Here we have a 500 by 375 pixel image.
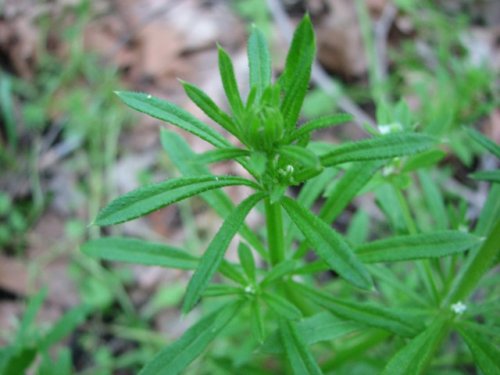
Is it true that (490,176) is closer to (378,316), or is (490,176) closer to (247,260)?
(378,316)

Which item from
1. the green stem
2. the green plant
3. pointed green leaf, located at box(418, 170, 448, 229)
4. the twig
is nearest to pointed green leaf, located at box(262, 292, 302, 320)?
the green plant

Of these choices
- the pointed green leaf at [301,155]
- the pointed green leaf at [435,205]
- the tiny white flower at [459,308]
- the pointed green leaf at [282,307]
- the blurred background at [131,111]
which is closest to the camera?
the pointed green leaf at [301,155]

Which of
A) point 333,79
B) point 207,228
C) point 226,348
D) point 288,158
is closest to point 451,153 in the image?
point 333,79

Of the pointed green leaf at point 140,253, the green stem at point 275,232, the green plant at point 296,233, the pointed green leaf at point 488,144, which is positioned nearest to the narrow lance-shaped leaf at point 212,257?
the green plant at point 296,233

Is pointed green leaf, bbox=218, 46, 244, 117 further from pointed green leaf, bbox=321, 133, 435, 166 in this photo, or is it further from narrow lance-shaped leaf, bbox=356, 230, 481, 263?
narrow lance-shaped leaf, bbox=356, 230, 481, 263

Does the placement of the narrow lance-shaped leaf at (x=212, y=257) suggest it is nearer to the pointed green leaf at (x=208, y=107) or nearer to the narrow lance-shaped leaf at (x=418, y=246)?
the pointed green leaf at (x=208, y=107)
